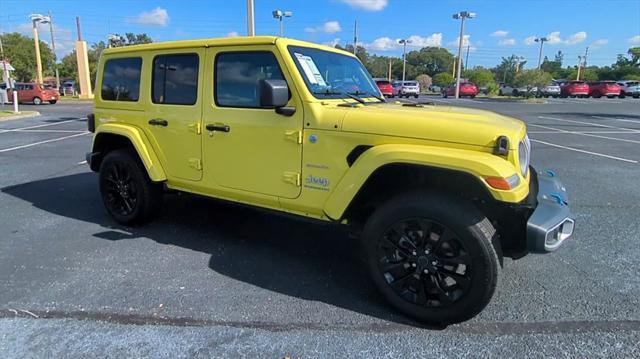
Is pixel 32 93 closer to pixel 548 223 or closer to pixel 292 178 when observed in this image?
pixel 292 178

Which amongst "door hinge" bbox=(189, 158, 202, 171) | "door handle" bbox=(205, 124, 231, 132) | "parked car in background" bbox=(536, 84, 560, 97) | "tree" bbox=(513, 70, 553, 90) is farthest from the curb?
"parked car in background" bbox=(536, 84, 560, 97)

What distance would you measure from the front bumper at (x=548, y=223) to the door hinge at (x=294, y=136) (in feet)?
5.70

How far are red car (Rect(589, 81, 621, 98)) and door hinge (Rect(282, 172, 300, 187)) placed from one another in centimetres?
4748

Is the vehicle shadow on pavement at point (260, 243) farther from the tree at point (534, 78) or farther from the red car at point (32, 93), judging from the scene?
the tree at point (534, 78)

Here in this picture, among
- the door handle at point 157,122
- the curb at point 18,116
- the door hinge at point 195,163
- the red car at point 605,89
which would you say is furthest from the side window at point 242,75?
the red car at point 605,89

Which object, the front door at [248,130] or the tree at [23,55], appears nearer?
the front door at [248,130]

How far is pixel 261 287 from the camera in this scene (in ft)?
11.2

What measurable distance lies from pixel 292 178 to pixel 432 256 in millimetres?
1251

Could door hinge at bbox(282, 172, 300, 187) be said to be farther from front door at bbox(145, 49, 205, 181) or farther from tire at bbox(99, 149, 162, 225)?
tire at bbox(99, 149, 162, 225)

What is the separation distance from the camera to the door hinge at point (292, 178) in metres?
3.38

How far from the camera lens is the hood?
272cm

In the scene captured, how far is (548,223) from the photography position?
2.77 metres

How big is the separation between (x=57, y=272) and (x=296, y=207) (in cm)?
220

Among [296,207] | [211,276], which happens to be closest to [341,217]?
[296,207]
